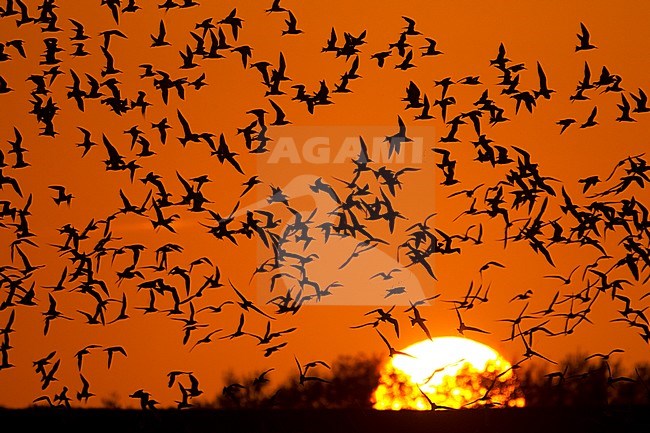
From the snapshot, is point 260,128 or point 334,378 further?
point 334,378

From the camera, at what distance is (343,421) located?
47.1ft

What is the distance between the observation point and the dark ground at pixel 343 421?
1351 cm

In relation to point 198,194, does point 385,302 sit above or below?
below

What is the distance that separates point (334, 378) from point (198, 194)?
536 cm

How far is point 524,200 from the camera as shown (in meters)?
14.2

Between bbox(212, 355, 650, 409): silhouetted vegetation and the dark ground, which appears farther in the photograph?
bbox(212, 355, 650, 409): silhouetted vegetation

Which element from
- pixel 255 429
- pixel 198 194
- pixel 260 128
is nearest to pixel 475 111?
pixel 260 128

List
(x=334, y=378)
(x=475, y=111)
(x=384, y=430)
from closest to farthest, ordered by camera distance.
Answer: (x=384, y=430) < (x=475, y=111) < (x=334, y=378)

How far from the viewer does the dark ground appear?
44.3ft

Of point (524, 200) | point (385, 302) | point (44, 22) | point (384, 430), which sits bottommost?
point (384, 430)

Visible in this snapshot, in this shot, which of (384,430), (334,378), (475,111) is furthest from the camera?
(334,378)

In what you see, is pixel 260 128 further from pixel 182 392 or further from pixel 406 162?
pixel 182 392

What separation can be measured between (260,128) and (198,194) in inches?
56.5

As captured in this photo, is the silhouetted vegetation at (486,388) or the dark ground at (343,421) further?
the silhouetted vegetation at (486,388)
